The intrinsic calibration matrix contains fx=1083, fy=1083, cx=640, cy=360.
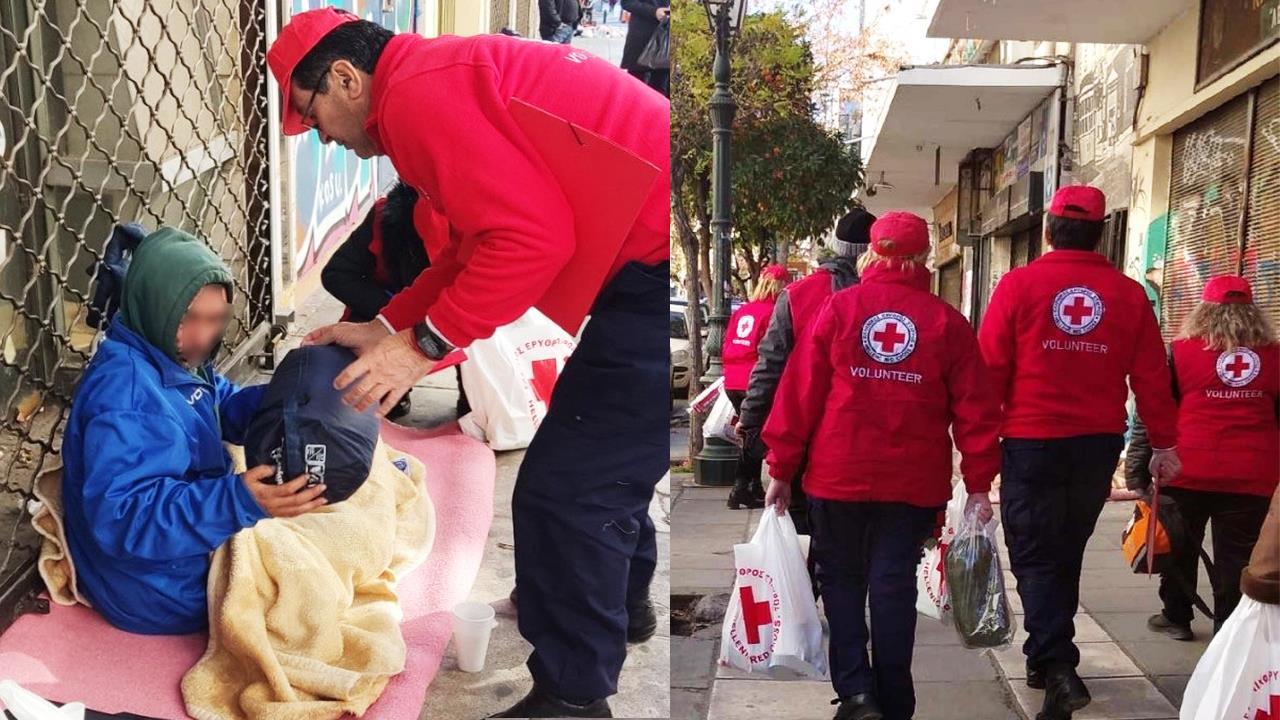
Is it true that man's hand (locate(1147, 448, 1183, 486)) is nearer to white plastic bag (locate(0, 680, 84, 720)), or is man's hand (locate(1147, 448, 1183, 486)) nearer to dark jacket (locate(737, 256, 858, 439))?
dark jacket (locate(737, 256, 858, 439))

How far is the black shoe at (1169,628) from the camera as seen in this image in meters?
1.80

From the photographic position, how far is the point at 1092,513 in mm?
1795

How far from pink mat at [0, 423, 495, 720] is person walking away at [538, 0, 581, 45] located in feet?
2.34

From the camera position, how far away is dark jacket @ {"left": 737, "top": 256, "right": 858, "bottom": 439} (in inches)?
73.0

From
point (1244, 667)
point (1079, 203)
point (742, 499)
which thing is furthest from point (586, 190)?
point (1244, 667)

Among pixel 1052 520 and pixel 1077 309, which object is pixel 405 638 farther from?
pixel 1077 309

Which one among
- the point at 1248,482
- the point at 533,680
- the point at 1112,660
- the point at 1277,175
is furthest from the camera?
the point at 533,680

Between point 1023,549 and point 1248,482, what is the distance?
36cm

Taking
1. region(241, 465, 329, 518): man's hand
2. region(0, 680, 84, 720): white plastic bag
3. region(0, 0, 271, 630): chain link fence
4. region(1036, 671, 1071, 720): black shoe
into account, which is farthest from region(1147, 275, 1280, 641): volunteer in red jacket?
region(0, 680, 84, 720): white plastic bag

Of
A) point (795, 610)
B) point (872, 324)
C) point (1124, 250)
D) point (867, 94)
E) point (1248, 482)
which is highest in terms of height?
point (867, 94)

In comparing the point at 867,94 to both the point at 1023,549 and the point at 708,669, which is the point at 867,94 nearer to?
the point at 1023,549

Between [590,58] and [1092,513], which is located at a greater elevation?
[590,58]

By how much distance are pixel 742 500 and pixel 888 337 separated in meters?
0.38

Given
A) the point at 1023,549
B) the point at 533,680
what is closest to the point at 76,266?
the point at 533,680
